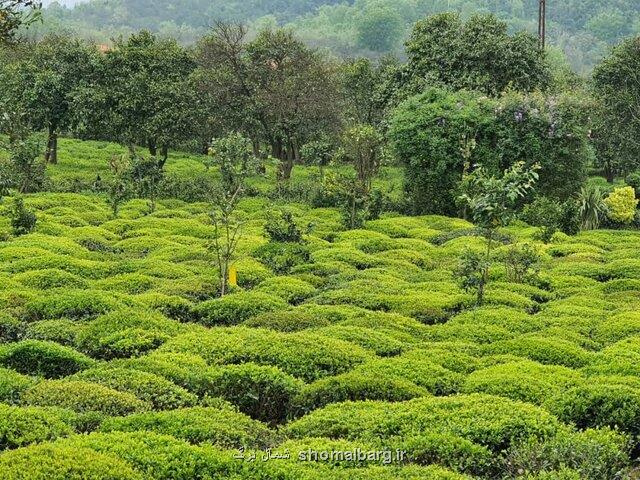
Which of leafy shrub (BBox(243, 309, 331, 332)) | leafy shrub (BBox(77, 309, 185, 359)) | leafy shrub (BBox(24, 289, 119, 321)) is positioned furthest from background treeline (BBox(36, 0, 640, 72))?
leafy shrub (BBox(77, 309, 185, 359))

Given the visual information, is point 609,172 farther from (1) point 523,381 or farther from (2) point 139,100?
(1) point 523,381

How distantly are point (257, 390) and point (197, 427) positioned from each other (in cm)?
195

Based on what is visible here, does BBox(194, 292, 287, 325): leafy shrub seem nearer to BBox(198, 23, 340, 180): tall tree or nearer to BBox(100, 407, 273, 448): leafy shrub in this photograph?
BBox(100, 407, 273, 448): leafy shrub

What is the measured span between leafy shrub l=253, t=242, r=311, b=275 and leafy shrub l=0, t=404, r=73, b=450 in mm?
11807

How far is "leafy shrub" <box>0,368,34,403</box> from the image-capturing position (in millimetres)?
10602

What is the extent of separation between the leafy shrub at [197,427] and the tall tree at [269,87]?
29.5 m

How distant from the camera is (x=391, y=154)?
3525 cm

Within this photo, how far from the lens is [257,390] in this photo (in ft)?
37.0

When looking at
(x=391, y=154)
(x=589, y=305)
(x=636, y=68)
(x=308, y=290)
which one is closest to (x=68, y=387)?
(x=308, y=290)

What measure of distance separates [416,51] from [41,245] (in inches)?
934

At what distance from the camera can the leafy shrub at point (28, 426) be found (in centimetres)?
888

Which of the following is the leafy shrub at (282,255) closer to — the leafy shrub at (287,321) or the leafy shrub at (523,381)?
the leafy shrub at (287,321)

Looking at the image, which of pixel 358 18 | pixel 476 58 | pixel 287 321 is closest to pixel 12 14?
pixel 287 321

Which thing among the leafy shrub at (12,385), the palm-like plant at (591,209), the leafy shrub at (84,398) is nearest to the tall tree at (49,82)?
the palm-like plant at (591,209)
